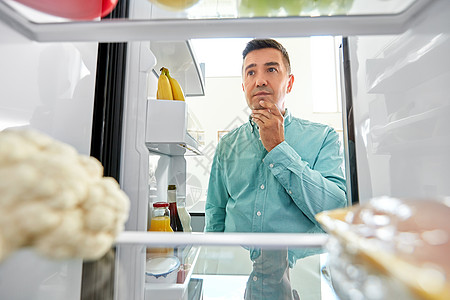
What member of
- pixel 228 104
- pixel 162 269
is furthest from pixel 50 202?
pixel 228 104

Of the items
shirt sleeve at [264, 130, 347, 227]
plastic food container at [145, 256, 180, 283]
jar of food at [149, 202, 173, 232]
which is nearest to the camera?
plastic food container at [145, 256, 180, 283]

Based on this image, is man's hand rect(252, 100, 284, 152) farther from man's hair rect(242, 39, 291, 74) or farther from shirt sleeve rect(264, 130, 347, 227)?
man's hair rect(242, 39, 291, 74)

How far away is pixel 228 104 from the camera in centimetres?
223

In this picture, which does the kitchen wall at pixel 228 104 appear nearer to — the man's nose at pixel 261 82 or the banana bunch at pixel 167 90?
the man's nose at pixel 261 82

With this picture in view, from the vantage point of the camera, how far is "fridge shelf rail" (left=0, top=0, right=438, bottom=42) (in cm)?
39

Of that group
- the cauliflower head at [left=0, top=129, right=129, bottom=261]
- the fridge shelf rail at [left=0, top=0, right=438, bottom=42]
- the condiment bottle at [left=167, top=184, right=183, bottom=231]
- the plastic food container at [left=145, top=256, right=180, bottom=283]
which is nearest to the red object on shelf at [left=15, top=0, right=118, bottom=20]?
the fridge shelf rail at [left=0, top=0, right=438, bottom=42]

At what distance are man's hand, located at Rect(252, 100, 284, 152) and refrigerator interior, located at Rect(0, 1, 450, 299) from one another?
427mm

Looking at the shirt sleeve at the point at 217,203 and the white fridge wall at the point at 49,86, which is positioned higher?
the white fridge wall at the point at 49,86

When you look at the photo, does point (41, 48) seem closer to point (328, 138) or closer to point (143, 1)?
point (143, 1)

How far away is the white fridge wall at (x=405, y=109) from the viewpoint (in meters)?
0.44

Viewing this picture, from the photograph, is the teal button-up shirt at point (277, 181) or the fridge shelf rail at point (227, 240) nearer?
the fridge shelf rail at point (227, 240)

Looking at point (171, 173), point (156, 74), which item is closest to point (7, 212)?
point (156, 74)

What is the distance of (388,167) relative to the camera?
0.55 meters

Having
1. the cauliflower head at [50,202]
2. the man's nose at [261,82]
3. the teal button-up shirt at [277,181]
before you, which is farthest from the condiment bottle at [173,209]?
the cauliflower head at [50,202]
